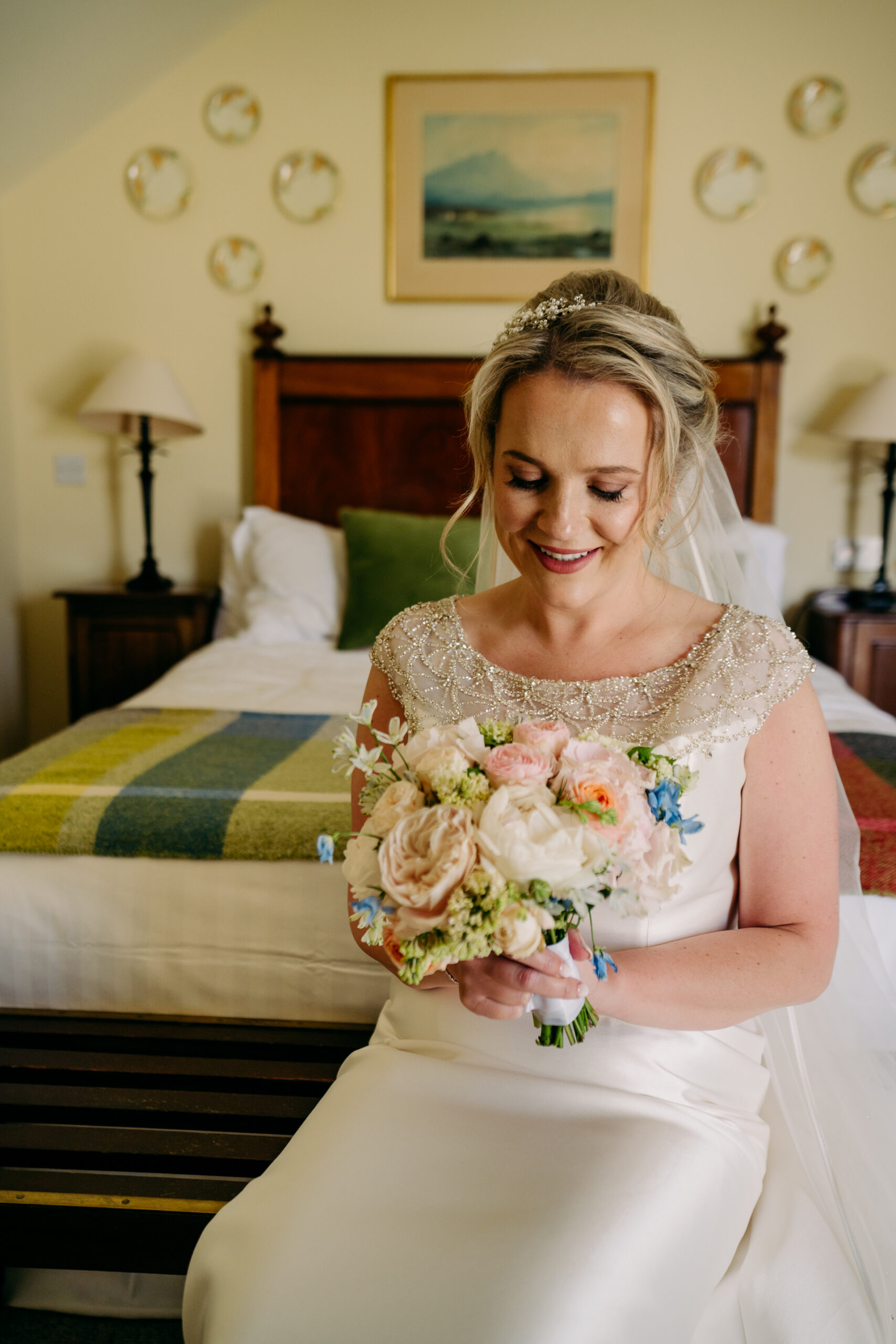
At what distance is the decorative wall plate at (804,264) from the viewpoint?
3668 millimetres

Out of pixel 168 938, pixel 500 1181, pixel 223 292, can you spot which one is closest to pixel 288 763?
pixel 168 938

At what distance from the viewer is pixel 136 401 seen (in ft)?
11.5

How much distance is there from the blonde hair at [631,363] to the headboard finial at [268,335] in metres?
2.74

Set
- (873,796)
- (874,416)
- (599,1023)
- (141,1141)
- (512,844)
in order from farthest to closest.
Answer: (874,416) < (873,796) < (141,1141) < (599,1023) < (512,844)

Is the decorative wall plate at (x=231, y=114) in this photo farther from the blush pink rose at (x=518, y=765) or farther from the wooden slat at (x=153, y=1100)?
the blush pink rose at (x=518, y=765)

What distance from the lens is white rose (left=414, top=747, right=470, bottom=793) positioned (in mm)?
833

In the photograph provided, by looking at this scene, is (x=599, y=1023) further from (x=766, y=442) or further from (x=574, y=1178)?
(x=766, y=442)

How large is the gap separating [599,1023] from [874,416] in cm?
298

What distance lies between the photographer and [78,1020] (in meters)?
1.63

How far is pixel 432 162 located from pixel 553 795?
359 centimetres

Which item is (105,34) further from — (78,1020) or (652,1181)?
(652,1181)

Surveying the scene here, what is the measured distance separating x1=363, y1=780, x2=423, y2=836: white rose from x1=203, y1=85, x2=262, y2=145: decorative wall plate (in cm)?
372

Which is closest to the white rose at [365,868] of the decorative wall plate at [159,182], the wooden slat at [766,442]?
the wooden slat at [766,442]

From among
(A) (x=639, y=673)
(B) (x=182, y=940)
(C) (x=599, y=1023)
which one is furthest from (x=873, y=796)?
(B) (x=182, y=940)
